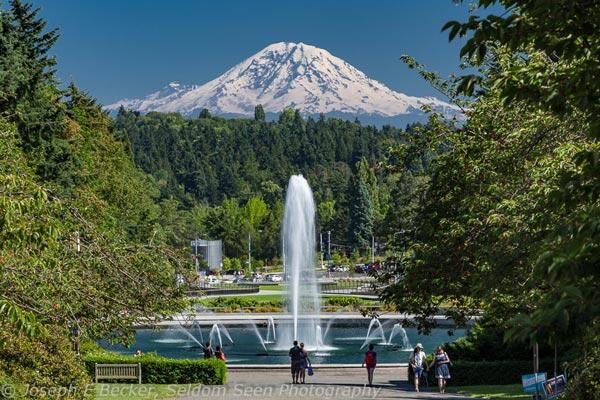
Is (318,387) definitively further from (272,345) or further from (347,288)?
(347,288)

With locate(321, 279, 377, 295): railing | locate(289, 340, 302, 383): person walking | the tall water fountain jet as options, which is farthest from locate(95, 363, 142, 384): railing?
locate(321, 279, 377, 295): railing

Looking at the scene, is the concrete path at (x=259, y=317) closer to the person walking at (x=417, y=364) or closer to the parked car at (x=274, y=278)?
the person walking at (x=417, y=364)

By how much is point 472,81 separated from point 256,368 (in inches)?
1056

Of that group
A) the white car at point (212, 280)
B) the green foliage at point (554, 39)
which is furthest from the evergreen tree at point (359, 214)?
the green foliage at point (554, 39)

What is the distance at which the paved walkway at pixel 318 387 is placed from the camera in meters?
24.4

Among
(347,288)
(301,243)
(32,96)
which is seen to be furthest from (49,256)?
(347,288)

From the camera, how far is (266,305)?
229 ft

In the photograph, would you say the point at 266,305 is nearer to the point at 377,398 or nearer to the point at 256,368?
the point at 256,368

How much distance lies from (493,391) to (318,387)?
15.2ft

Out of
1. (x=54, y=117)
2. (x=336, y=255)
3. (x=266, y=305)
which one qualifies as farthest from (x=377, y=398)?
(x=336, y=255)

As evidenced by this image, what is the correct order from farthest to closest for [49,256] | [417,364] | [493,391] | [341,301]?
1. [341,301]
2. [417,364]
3. [493,391]
4. [49,256]

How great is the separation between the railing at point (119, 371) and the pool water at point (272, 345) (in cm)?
1265

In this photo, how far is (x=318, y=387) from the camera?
2680cm

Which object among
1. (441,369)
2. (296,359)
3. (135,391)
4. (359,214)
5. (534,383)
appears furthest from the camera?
(359,214)
